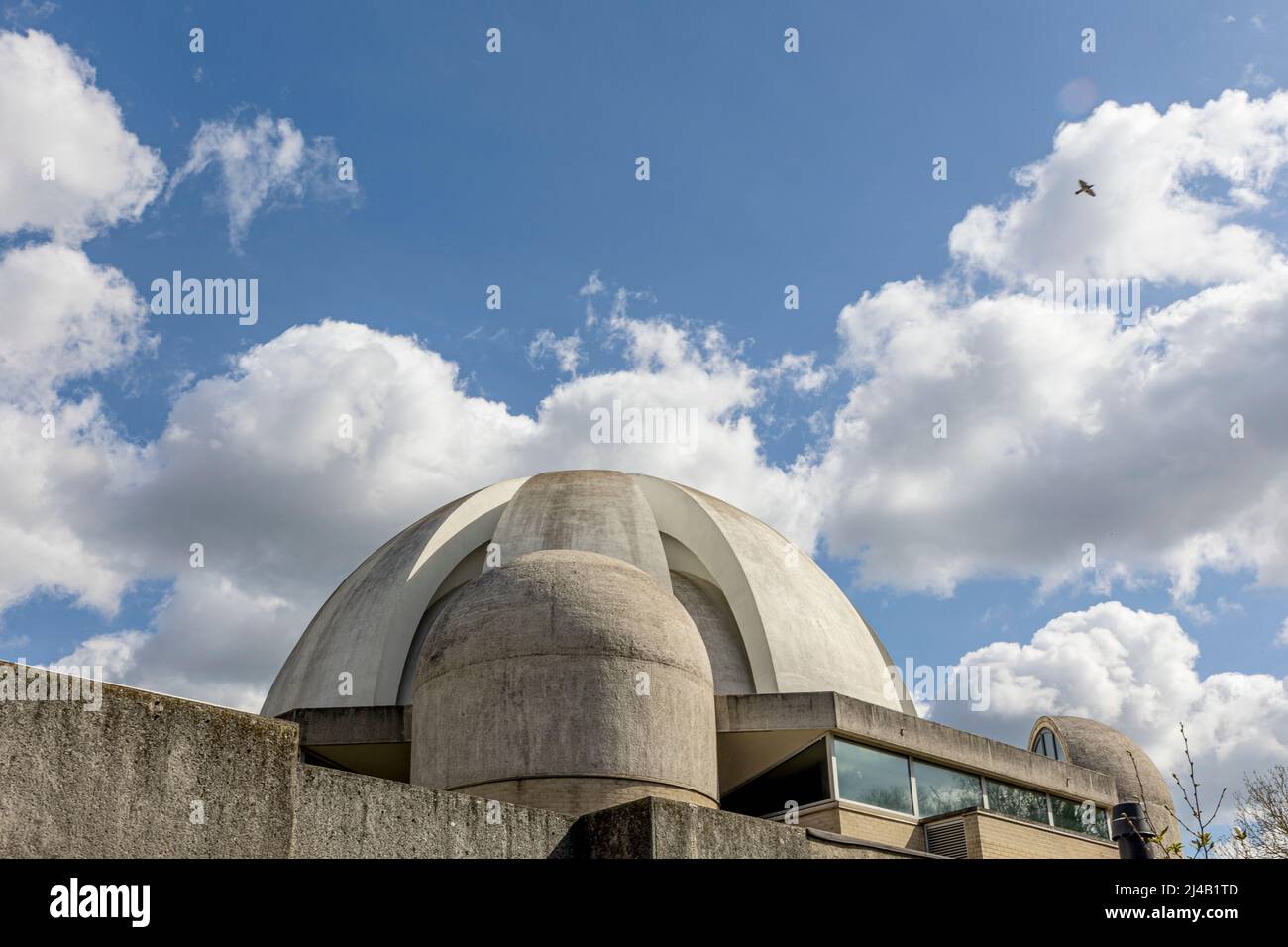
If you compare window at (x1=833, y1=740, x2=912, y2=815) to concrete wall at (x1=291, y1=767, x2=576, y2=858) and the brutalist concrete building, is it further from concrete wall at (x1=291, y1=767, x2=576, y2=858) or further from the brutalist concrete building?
concrete wall at (x1=291, y1=767, x2=576, y2=858)

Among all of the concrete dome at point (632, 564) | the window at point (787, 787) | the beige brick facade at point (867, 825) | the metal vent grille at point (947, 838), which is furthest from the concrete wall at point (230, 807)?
the concrete dome at point (632, 564)

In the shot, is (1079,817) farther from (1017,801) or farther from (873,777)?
(873,777)

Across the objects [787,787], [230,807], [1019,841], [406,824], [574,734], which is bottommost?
[1019,841]

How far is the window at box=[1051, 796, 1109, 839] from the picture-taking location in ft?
68.8

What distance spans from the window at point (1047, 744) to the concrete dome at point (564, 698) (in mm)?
15123

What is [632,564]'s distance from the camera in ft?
66.7

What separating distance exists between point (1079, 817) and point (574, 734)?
12.5 m

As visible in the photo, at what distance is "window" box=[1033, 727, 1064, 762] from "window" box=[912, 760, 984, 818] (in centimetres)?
742

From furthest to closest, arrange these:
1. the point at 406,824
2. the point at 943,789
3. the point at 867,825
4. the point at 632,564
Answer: the point at 632,564
the point at 943,789
the point at 867,825
the point at 406,824

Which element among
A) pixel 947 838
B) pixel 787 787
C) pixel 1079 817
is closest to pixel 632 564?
pixel 787 787

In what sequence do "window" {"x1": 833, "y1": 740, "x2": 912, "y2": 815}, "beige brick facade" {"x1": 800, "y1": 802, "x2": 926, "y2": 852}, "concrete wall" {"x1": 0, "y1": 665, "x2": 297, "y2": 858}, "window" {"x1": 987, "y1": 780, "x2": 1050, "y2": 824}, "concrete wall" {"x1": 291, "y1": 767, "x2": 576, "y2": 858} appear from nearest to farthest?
"concrete wall" {"x1": 0, "y1": 665, "x2": 297, "y2": 858} < "concrete wall" {"x1": 291, "y1": 767, "x2": 576, "y2": 858} < "beige brick facade" {"x1": 800, "y1": 802, "x2": 926, "y2": 852} < "window" {"x1": 833, "y1": 740, "x2": 912, "y2": 815} < "window" {"x1": 987, "y1": 780, "x2": 1050, "y2": 824}

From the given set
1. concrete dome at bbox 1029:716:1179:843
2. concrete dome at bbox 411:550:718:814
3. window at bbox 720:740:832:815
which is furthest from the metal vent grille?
concrete dome at bbox 1029:716:1179:843

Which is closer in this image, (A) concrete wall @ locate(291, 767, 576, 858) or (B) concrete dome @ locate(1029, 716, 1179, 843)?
(A) concrete wall @ locate(291, 767, 576, 858)
